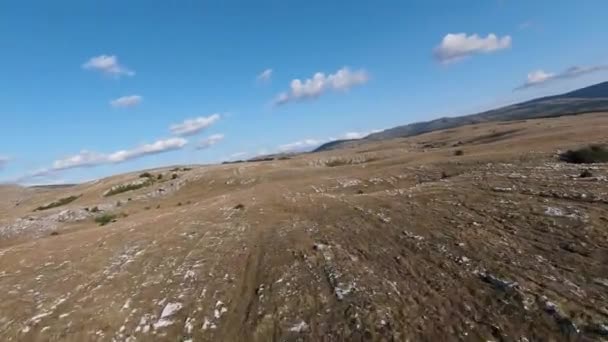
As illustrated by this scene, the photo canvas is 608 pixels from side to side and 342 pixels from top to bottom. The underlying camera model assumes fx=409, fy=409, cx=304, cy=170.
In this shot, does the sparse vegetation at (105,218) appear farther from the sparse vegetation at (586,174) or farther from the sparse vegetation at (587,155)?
the sparse vegetation at (587,155)

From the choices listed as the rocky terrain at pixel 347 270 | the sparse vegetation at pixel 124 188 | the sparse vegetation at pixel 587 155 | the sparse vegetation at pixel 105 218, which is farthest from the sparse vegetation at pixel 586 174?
the sparse vegetation at pixel 124 188

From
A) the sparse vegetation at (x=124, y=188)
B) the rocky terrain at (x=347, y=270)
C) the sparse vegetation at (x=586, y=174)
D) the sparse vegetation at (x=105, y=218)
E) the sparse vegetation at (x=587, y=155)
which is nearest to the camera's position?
the rocky terrain at (x=347, y=270)

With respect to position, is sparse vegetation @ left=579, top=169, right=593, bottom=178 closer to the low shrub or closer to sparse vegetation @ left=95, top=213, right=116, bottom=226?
the low shrub

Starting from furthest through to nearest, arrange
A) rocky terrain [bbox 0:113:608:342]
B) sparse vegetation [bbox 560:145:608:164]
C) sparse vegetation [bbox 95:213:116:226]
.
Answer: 1. sparse vegetation [bbox 95:213:116:226]
2. sparse vegetation [bbox 560:145:608:164]
3. rocky terrain [bbox 0:113:608:342]

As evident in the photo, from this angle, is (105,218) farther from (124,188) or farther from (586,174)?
(586,174)

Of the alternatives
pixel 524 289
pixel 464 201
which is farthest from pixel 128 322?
pixel 464 201

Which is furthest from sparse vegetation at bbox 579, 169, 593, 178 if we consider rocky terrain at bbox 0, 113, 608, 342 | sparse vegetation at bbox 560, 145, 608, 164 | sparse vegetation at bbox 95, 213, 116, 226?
sparse vegetation at bbox 95, 213, 116, 226

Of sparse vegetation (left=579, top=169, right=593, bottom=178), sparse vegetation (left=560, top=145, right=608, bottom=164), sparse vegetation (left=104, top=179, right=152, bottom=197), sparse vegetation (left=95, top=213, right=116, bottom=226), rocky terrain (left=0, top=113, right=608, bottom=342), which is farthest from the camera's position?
sparse vegetation (left=104, top=179, right=152, bottom=197)
